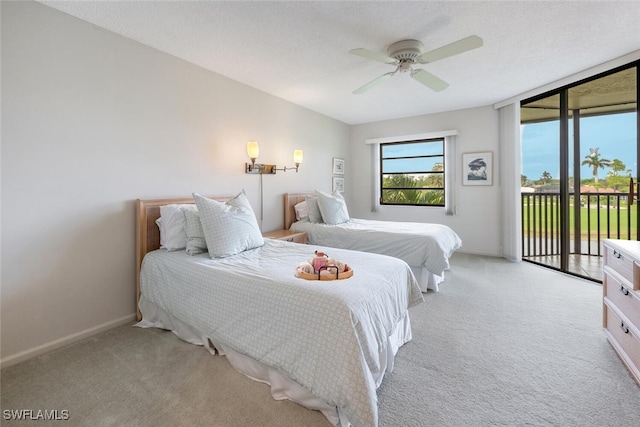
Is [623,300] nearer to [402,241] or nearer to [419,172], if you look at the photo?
[402,241]

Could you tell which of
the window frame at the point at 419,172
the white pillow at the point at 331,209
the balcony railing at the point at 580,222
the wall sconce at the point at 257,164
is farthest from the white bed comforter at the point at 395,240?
the balcony railing at the point at 580,222

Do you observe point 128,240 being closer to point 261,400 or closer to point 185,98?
point 185,98

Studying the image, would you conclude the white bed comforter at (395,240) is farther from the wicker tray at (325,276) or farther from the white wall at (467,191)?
the wicker tray at (325,276)

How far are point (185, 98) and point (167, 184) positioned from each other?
3.06 ft

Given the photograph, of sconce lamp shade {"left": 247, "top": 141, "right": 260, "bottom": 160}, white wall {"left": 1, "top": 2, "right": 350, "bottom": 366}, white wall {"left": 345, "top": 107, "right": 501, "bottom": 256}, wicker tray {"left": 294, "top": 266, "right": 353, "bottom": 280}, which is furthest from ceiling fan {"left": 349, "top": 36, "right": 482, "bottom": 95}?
white wall {"left": 345, "top": 107, "right": 501, "bottom": 256}

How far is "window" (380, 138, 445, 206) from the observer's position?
540 centimetres

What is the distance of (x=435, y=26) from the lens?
7.66 ft

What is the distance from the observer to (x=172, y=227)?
8.41 feet

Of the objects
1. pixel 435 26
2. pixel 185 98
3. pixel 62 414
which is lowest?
pixel 62 414

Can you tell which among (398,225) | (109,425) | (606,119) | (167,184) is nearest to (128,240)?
(167,184)

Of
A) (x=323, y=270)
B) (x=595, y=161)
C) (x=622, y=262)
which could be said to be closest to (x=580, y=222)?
(x=595, y=161)

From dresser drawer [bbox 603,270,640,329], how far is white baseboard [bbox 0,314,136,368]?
3786 mm

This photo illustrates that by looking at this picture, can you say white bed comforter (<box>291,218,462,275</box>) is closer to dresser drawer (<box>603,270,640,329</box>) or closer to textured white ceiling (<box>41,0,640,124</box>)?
dresser drawer (<box>603,270,640,329</box>)

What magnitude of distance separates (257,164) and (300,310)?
268 centimetres
